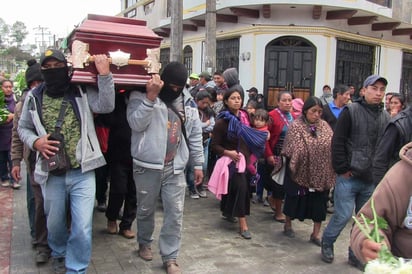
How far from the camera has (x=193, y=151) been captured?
13.8 ft

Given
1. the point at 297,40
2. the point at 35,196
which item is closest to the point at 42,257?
the point at 35,196

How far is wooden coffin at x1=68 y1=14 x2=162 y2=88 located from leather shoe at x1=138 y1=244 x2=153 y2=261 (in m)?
1.65

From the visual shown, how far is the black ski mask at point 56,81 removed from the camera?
3463 mm

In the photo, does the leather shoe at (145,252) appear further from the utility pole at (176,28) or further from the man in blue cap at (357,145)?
the utility pole at (176,28)

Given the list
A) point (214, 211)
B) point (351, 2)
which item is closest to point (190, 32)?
point (351, 2)

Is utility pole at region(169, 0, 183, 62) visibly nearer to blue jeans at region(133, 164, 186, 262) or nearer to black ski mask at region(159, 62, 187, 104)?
black ski mask at region(159, 62, 187, 104)

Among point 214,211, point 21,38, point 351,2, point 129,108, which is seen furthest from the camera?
point 21,38

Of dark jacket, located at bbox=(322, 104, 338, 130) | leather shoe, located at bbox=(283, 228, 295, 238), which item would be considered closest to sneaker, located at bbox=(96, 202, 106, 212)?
leather shoe, located at bbox=(283, 228, 295, 238)

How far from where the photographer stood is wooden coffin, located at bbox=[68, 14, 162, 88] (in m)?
3.33

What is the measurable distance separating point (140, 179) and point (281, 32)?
9776 millimetres

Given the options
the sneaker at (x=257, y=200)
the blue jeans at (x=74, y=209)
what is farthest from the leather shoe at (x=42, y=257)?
the sneaker at (x=257, y=200)

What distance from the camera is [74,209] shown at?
346cm

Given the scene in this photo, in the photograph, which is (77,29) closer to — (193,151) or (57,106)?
(57,106)

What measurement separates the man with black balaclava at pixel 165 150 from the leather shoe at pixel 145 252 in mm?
170
